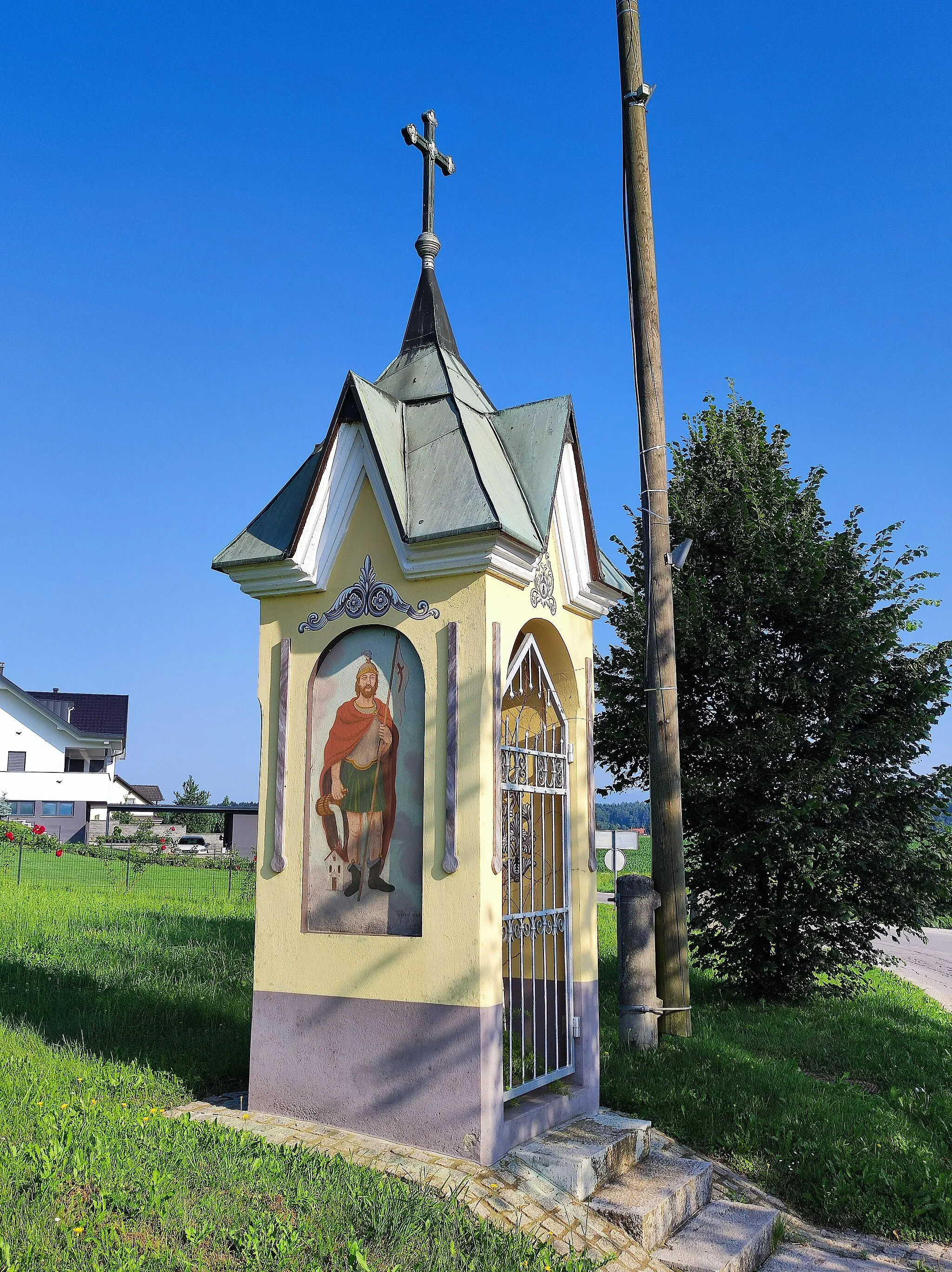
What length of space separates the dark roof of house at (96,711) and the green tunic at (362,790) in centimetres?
5051

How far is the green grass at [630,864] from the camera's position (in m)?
23.6

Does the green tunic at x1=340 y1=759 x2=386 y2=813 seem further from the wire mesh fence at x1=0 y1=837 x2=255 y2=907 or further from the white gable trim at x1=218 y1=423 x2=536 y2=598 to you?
the wire mesh fence at x1=0 y1=837 x2=255 y2=907

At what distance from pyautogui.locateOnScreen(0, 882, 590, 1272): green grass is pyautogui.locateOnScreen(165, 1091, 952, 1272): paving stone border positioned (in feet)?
0.67

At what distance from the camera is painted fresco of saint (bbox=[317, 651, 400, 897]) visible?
5.36m

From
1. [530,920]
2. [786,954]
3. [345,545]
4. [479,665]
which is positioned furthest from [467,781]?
[786,954]

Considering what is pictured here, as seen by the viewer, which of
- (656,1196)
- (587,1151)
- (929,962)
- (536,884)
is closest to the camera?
(656,1196)

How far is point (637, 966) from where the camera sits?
737 centimetres

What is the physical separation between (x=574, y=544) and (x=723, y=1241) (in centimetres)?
392

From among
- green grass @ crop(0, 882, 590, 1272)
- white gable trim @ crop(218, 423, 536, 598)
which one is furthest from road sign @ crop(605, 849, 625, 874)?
white gable trim @ crop(218, 423, 536, 598)

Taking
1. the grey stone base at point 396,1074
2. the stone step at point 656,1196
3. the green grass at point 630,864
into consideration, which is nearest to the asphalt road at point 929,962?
the green grass at point 630,864

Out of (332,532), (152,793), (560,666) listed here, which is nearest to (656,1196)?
(560,666)

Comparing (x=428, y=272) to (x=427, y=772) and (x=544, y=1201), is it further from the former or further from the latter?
(x=544, y=1201)

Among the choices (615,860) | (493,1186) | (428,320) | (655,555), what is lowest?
(493,1186)

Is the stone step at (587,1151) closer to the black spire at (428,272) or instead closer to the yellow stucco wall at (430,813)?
the yellow stucco wall at (430,813)
